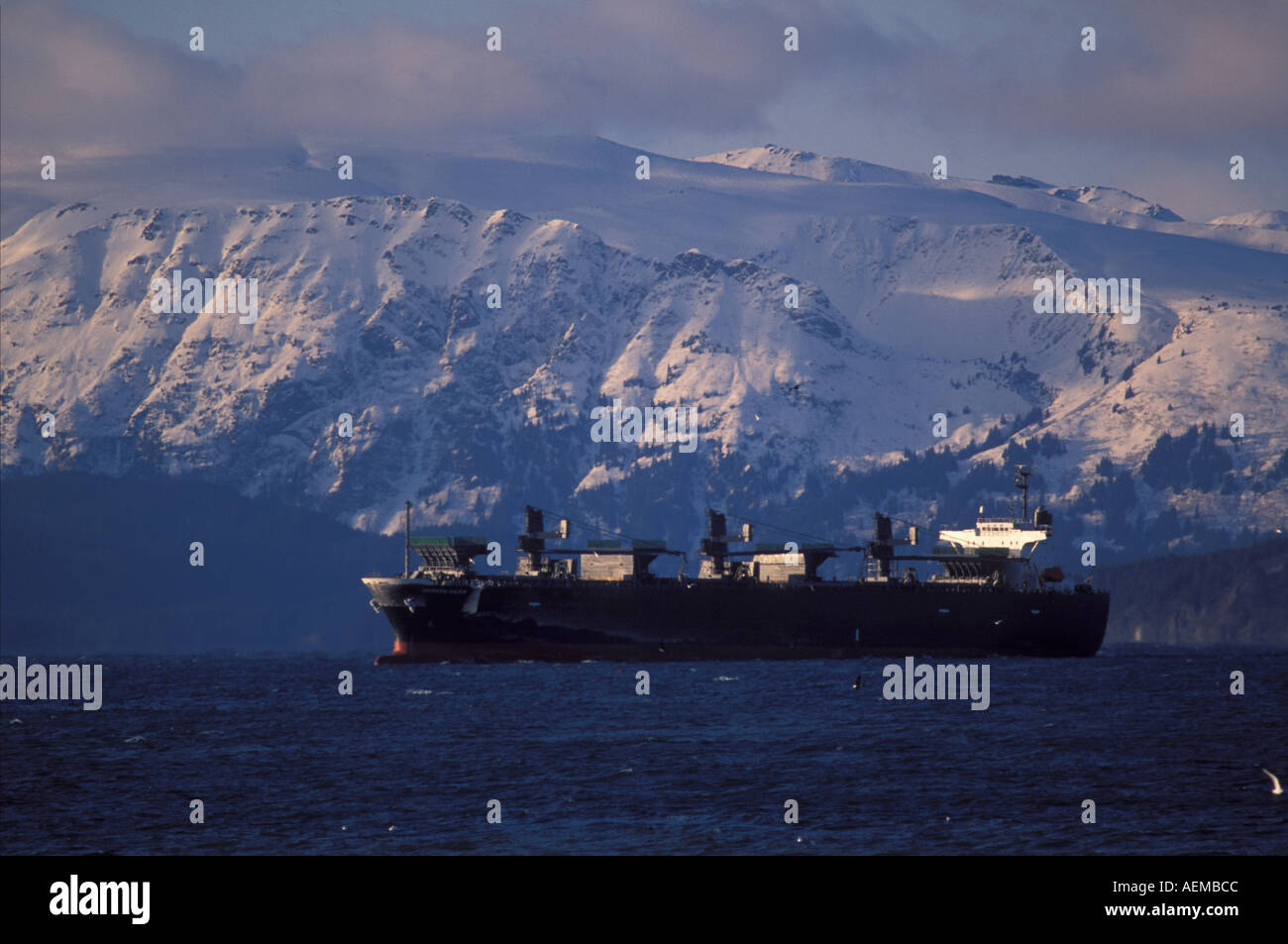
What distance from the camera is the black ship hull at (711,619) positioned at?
516 ft

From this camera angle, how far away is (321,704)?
12100cm

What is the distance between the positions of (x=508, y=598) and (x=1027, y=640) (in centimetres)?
5473

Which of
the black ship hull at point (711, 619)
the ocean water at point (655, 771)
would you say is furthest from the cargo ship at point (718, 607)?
the ocean water at point (655, 771)

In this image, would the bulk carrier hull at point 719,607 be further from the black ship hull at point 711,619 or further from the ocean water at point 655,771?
the ocean water at point 655,771

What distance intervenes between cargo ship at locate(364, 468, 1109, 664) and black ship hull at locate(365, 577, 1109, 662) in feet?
0.42

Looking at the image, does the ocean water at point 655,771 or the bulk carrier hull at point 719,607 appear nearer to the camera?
the ocean water at point 655,771

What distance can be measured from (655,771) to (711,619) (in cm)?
8776

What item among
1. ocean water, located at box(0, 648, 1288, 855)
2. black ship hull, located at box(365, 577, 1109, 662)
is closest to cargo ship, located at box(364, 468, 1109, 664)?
black ship hull, located at box(365, 577, 1109, 662)

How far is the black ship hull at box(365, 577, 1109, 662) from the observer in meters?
157

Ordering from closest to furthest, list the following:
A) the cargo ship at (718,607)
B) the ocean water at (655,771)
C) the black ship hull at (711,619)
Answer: the ocean water at (655,771)
the black ship hull at (711,619)
the cargo ship at (718,607)

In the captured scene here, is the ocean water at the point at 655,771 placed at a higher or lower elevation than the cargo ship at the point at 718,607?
lower

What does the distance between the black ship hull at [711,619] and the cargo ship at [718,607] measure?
0.42 ft

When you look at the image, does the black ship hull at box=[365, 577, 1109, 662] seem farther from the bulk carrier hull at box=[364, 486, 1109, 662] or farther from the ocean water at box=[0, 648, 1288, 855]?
the ocean water at box=[0, 648, 1288, 855]

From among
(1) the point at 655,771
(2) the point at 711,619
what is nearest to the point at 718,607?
(2) the point at 711,619
